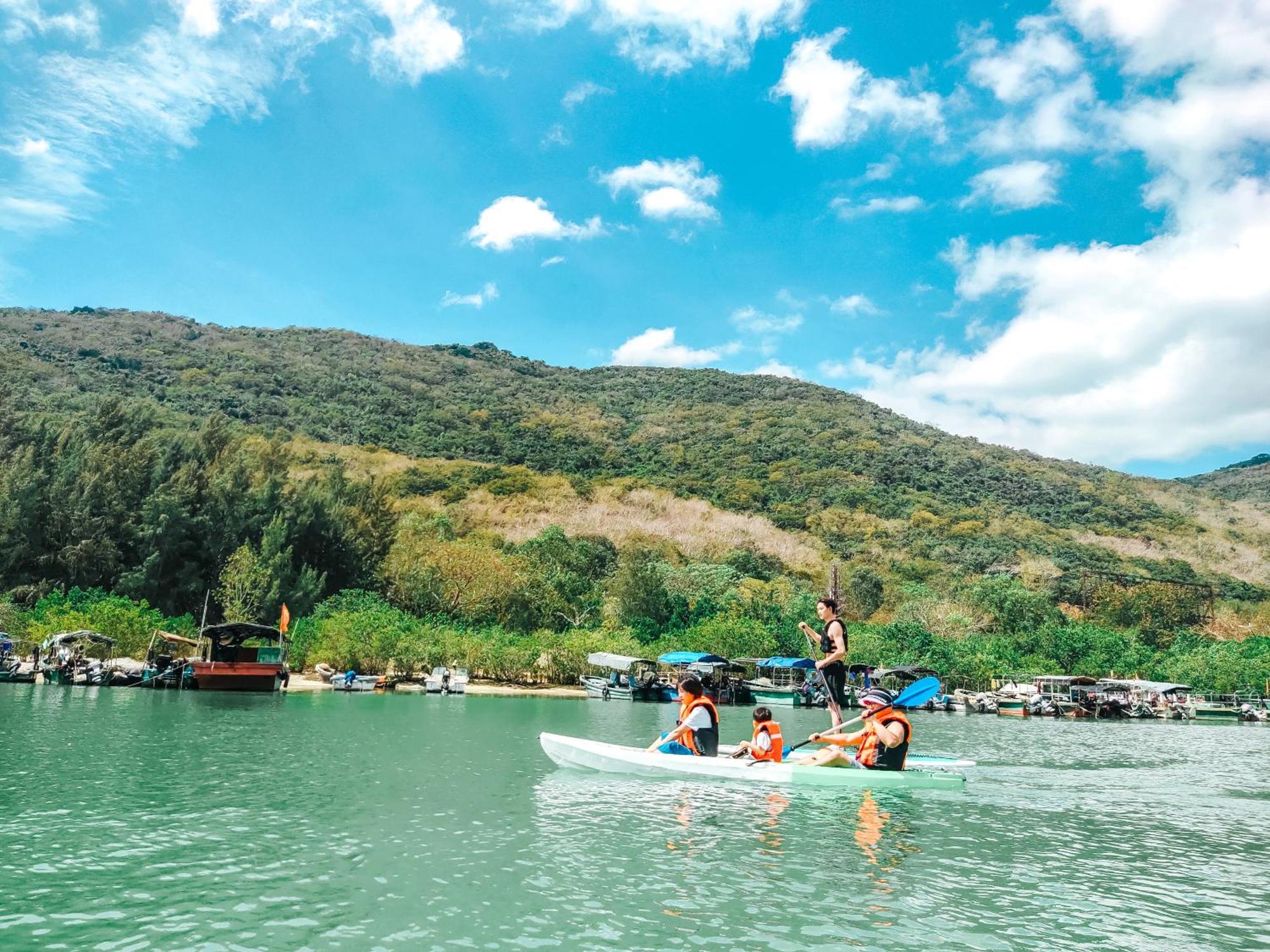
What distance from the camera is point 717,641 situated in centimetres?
5562

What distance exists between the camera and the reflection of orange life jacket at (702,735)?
16.6 meters

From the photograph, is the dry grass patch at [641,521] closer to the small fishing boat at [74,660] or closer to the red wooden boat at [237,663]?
the red wooden boat at [237,663]

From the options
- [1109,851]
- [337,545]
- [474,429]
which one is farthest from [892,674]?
[474,429]

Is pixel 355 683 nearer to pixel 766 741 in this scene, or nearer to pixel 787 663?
pixel 787 663

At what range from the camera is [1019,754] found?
23359 millimetres

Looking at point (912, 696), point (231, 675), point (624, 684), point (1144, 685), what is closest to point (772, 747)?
point (912, 696)

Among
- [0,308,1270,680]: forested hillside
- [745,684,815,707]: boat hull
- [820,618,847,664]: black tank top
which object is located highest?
[0,308,1270,680]: forested hillside

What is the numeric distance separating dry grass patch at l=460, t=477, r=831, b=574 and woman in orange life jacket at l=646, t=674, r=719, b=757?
6306cm

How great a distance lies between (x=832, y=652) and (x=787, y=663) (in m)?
36.4

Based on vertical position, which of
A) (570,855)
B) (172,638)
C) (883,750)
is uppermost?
(172,638)

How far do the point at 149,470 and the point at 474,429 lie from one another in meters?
68.8

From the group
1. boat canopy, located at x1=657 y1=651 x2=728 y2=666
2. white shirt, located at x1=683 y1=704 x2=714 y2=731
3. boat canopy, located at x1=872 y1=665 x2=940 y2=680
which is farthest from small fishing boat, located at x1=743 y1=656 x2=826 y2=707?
white shirt, located at x1=683 y1=704 x2=714 y2=731

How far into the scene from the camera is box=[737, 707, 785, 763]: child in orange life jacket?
16.1 metres

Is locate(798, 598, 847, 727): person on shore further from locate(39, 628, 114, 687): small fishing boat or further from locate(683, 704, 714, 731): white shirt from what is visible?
locate(39, 628, 114, 687): small fishing boat
